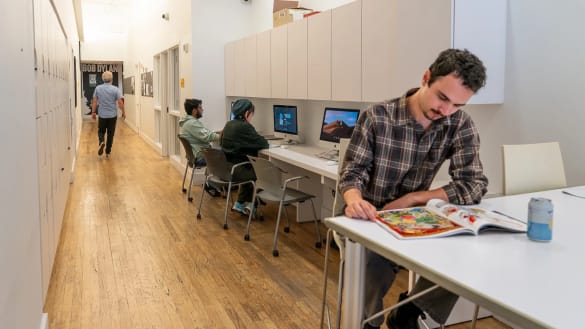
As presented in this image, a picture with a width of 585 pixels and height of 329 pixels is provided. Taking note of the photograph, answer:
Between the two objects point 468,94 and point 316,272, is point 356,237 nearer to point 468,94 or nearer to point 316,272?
point 468,94

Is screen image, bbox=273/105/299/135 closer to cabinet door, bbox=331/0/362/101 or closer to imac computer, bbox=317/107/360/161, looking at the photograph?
imac computer, bbox=317/107/360/161

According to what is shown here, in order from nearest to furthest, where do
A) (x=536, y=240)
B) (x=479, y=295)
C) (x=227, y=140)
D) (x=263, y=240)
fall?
(x=479, y=295)
(x=536, y=240)
(x=263, y=240)
(x=227, y=140)

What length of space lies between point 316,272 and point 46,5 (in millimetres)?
2758

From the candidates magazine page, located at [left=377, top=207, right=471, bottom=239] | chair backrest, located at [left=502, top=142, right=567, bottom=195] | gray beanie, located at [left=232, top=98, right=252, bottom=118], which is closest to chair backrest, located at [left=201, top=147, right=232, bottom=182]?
gray beanie, located at [left=232, top=98, right=252, bottom=118]

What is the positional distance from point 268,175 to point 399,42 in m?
1.54

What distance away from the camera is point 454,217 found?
1.70m

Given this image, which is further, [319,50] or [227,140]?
[227,140]

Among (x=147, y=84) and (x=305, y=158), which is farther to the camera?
(x=147, y=84)

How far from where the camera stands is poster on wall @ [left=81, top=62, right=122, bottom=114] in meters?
19.4

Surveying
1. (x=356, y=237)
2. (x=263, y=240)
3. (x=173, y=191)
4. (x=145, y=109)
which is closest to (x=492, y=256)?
(x=356, y=237)

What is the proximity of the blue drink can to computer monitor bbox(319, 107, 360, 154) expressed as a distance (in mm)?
Answer: 2555

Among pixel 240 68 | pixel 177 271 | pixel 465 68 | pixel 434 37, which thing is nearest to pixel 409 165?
pixel 465 68

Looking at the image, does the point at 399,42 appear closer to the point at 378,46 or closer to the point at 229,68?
the point at 378,46

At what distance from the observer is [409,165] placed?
2006 millimetres
